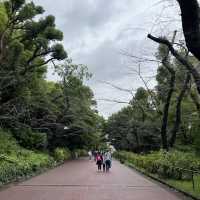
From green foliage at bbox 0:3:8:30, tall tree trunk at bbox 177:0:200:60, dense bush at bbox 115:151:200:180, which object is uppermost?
green foliage at bbox 0:3:8:30

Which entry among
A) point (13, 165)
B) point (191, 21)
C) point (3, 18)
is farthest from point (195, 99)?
point (3, 18)

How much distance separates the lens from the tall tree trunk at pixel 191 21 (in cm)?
845

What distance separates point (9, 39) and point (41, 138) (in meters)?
16.7

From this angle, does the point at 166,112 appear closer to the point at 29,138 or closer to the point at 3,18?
the point at 3,18

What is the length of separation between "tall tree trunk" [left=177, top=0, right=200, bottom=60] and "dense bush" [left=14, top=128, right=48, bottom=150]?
121ft

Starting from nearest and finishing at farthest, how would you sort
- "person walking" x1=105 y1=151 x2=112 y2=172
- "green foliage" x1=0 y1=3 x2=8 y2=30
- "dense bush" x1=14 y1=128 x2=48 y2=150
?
"green foliage" x1=0 y1=3 x2=8 y2=30 < "person walking" x1=105 y1=151 x2=112 y2=172 < "dense bush" x1=14 y1=128 x2=48 y2=150

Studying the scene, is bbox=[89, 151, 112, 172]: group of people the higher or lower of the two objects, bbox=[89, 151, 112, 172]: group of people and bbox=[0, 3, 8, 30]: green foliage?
the lower

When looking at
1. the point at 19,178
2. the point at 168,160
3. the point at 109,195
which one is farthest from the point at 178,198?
the point at 19,178

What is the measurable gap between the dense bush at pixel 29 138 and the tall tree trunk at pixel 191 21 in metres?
36.8

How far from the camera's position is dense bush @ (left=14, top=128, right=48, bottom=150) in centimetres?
4422

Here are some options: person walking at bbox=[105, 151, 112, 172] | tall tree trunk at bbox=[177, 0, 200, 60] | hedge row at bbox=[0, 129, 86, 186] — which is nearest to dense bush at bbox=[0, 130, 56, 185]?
hedge row at bbox=[0, 129, 86, 186]

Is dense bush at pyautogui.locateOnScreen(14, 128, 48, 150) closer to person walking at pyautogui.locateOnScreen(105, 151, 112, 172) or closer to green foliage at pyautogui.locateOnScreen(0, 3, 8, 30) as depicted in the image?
person walking at pyautogui.locateOnScreen(105, 151, 112, 172)

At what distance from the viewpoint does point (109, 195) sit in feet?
53.6

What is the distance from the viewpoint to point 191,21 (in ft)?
28.0
